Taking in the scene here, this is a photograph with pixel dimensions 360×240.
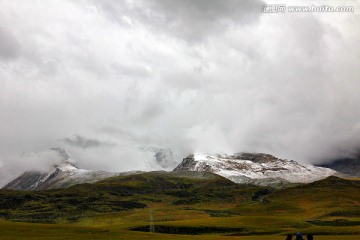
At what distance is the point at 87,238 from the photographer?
75125 millimetres

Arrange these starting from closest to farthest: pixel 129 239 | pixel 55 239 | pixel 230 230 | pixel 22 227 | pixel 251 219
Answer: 1. pixel 55 239
2. pixel 129 239
3. pixel 22 227
4. pixel 230 230
5. pixel 251 219

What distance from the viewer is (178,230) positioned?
141m

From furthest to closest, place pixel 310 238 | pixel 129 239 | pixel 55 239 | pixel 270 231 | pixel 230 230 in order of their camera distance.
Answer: pixel 230 230 < pixel 270 231 < pixel 129 239 < pixel 55 239 < pixel 310 238

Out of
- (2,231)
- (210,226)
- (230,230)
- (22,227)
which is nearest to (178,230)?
(210,226)

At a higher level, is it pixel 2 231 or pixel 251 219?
pixel 251 219

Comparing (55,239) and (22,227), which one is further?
(22,227)

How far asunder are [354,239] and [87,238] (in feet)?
167

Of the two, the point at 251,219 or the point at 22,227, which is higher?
the point at 251,219

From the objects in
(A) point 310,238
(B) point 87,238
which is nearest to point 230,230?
(B) point 87,238

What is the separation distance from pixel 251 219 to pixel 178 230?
29763 mm

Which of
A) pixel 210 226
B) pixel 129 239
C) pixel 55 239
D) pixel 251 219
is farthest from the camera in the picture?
pixel 251 219

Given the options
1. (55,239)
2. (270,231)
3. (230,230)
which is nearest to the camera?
(55,239)

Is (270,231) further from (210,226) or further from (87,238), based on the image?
(87,238)

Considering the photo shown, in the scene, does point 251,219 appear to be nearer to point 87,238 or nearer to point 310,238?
point 87,238
